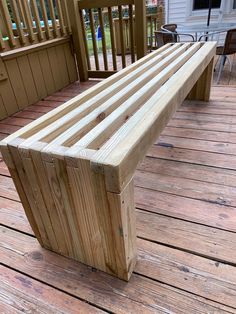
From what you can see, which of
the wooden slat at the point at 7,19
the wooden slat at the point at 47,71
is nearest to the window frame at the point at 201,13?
the wooden slat at the point at 47,71

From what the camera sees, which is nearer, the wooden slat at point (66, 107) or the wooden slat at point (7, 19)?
the wooden slat at point (66, 107)

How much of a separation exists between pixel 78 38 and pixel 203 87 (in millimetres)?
1774

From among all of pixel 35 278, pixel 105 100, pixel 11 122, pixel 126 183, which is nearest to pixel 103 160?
pixel 126 183

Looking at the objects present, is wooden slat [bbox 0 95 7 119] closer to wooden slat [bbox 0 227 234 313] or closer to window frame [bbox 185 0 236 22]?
wooden slat [bbox 0 227 234 313]

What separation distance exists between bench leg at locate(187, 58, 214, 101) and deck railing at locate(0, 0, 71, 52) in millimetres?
1814

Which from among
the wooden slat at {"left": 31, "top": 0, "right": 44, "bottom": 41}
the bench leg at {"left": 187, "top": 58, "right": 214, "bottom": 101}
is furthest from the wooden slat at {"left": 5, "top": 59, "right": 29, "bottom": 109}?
the bench leg at {"left": 187, "top": 58, "right": 214, "bottom": 101}

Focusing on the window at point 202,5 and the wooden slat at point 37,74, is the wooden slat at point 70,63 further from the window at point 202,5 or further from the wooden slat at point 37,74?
the window at point 202,5

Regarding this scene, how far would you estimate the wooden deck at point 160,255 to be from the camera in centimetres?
96

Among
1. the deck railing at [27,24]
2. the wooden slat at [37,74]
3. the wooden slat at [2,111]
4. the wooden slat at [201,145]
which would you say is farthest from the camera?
the wooden slat at [37,74]

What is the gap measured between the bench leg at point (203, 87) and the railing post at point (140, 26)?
88cm

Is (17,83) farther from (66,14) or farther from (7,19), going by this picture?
(66,14)

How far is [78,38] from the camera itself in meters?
3.25

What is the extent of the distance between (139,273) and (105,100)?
0.80 meters

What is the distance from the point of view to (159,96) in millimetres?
1196
